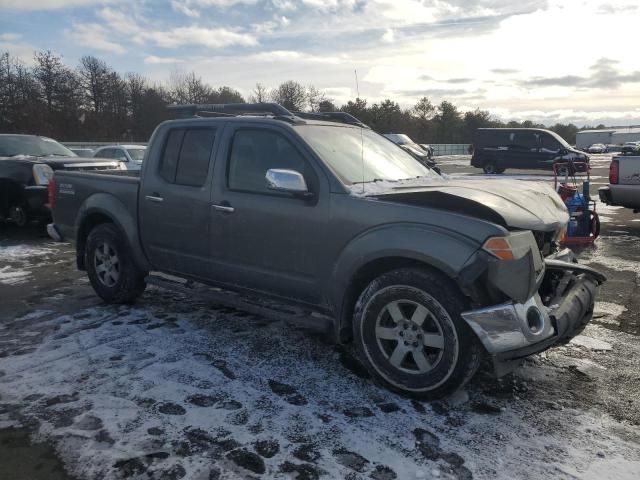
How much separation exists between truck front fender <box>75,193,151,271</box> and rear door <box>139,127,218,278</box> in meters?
0.13

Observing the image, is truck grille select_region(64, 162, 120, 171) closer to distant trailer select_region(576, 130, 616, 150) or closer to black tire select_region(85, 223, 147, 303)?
black tire select_region(85, 223, 147, 303)

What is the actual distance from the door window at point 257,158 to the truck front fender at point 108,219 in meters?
1.37

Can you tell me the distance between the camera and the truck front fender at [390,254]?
312cm

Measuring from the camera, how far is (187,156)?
4668 mm

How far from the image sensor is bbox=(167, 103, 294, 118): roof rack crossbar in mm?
4344

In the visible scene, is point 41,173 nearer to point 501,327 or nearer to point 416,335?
point 416,335

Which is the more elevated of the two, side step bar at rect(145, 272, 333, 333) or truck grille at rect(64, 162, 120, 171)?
truck grille at rect(64, 162, 120, 171)

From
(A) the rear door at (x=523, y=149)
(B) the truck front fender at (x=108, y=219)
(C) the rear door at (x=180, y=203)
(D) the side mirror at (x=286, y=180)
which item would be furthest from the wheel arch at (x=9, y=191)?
(A) the rear door at (x=523, y=149)

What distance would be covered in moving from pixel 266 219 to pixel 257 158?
1.78 ft

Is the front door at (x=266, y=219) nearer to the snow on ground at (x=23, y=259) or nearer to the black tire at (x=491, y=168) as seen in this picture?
the snow on ground at (x=23, y=259)

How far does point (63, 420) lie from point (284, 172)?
2.06 m

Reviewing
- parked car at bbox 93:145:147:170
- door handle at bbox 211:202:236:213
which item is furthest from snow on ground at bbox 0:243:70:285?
parked car at bbox 93:145:147:170

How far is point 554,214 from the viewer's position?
151 inches

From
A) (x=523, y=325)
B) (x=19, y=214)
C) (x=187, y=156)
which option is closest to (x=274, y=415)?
(x=523, y=325)
